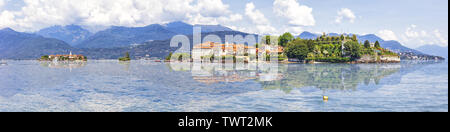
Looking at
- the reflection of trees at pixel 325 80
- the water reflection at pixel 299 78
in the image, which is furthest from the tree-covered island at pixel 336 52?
the reflection of trees at pixel 325 80

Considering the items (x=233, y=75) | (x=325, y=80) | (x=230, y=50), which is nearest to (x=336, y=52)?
(x=230, y=50)

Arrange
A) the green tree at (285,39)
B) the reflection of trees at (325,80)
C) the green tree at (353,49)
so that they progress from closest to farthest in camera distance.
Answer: the reflection of trees at (325,80) < the green tree at (353,49) < the green tree at (285,39)

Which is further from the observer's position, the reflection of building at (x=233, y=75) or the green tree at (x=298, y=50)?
the green tree at (x=298, y=50)

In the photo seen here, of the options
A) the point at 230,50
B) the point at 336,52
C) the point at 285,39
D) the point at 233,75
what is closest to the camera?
the point at 233,75

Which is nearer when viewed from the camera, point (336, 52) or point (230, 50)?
point (336, 52)

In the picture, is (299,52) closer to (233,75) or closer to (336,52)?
(336,52)

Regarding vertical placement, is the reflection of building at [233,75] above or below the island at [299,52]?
below

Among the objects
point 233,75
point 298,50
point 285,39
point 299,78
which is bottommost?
point 299,78

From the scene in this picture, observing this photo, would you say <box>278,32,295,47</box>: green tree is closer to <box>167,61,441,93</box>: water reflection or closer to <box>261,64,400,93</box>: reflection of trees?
<box>167,61,441,93</box>: water reflection

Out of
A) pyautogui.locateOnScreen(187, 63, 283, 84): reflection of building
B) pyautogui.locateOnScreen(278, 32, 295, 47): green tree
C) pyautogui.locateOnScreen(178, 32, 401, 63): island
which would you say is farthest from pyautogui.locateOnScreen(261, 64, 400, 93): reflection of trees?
pyautogui.locateOnScreen(278, 32, 295, 47): green tree

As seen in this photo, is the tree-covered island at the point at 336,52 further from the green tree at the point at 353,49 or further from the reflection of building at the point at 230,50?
the reflection of building at the point at 230,50
